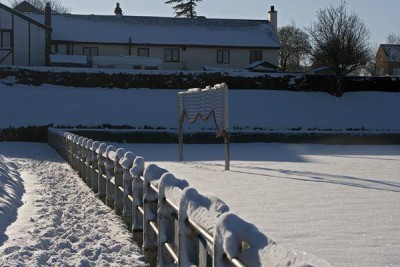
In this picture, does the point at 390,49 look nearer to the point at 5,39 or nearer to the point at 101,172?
the point at 5,39

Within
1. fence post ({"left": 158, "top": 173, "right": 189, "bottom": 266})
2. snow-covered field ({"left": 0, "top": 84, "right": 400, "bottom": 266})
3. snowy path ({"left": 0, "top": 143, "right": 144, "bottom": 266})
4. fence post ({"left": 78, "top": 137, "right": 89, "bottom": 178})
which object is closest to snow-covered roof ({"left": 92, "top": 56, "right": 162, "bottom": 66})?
snow-covered field ({"left": 0, "top": 84, "right": 400, "bottom": 266})

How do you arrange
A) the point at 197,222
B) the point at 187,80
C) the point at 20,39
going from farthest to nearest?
the point at 20,39 → the point at 187,80 → the point at 197,222

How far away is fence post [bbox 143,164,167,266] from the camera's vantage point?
799cm

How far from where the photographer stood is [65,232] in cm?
989

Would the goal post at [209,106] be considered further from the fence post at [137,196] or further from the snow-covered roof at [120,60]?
the snow-covered roof at [120,60]

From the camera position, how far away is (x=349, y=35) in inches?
2162

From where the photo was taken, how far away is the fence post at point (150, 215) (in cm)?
799

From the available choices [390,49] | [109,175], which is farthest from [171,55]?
[390,49]

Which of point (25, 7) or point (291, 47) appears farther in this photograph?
point (291, 47)

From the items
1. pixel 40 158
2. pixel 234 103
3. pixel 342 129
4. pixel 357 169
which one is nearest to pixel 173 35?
pixel 234 103

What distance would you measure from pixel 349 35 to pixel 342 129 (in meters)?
15.9

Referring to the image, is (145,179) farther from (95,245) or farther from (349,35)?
(349,35)

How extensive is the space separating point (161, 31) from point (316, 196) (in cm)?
4777

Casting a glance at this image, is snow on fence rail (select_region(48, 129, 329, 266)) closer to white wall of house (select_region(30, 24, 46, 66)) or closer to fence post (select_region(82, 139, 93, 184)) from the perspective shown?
fence post (select_region(82, 139, 93, 184))
